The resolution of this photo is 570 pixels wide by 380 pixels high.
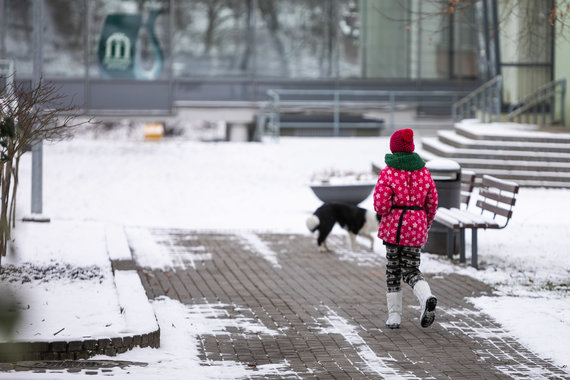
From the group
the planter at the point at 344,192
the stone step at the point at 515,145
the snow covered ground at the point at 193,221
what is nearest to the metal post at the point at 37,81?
the snow covered ground at the point at 193,221

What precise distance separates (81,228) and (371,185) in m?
4.44

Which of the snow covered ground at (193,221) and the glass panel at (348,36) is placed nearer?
the snow covered ground at (193,221)

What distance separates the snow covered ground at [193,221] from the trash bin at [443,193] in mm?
210

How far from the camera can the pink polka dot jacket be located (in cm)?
830

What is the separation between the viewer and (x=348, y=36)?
30828mm

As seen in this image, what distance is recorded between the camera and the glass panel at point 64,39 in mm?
29156

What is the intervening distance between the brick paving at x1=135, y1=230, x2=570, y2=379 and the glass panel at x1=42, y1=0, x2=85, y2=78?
17.2 meters

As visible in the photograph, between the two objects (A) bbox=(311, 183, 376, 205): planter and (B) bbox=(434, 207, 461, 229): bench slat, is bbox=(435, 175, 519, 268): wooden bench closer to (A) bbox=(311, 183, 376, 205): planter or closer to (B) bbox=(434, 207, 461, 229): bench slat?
(B) bbox=(434, 207, 461, 229): bench slat

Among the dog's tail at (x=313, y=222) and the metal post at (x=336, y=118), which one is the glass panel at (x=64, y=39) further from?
the dog's tail at (x=313, y=222)

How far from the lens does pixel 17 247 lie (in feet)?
37.0

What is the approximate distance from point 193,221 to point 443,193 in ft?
16.6

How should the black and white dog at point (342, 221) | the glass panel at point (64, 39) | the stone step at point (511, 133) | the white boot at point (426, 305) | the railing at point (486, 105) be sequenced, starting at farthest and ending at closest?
the glass panel at point (64, 39), the railing at point (486, 105), the stone step at point (511, 133), the black and white dog at point (342, 221), the white boot at point (426, 305)

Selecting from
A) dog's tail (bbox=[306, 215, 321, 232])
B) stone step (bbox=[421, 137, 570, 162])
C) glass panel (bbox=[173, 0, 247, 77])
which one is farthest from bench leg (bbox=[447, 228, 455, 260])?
glass panel (bbox=[173, 0, 247, 77])

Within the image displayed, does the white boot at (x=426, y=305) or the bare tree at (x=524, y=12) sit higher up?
the bare tree at (x=524, y=12)
